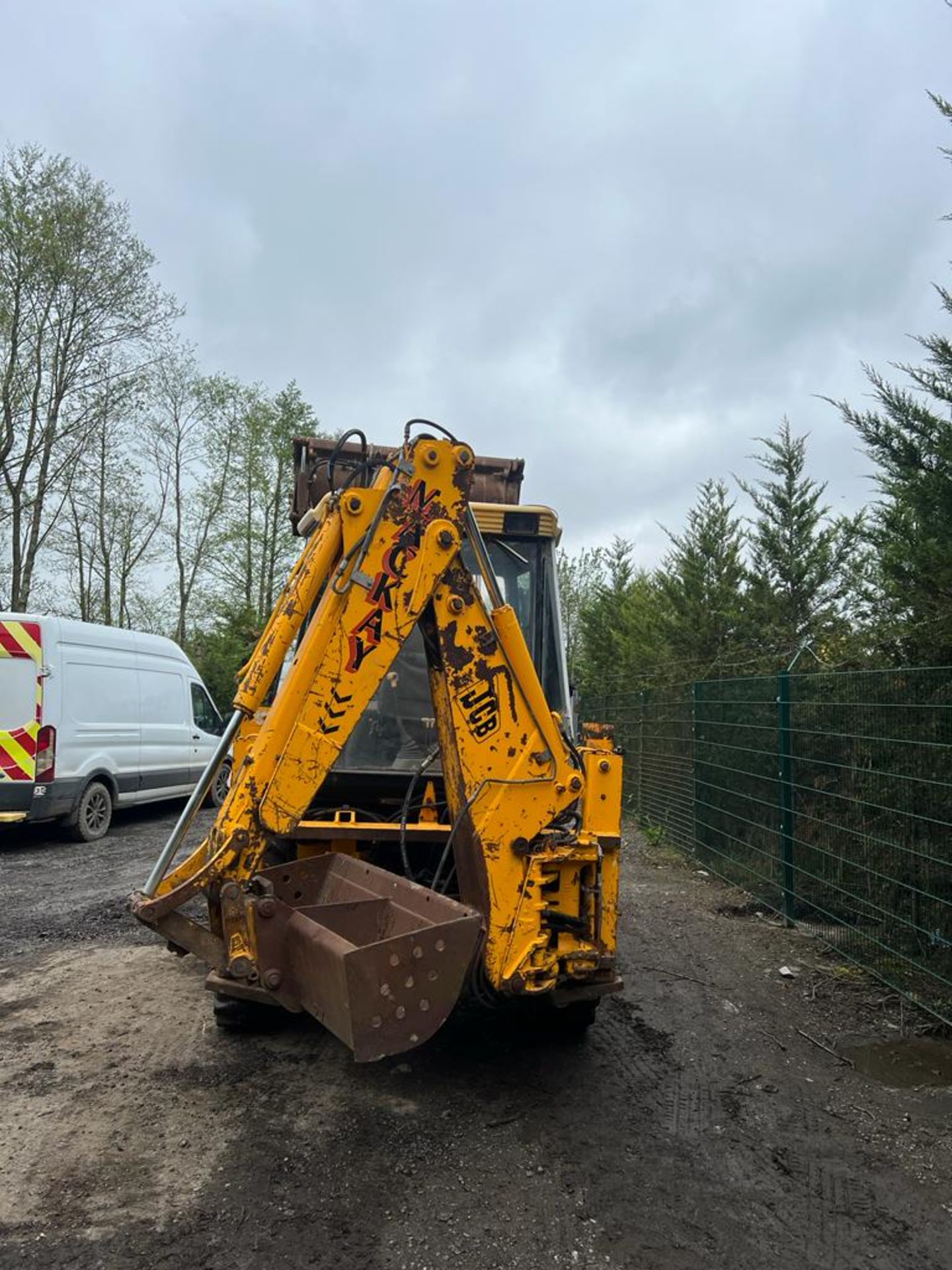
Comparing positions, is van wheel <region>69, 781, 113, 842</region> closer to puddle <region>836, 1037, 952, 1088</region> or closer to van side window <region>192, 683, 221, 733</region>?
van side window <region>192, 683, 221, 733</region>

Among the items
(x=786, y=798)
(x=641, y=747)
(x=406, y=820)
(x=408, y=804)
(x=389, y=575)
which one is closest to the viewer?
(x=389, y=575)

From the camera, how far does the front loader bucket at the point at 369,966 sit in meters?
2.87

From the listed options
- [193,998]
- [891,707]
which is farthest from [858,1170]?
[193,998]

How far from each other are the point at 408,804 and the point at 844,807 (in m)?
3.15

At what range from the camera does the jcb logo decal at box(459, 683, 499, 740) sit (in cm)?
352

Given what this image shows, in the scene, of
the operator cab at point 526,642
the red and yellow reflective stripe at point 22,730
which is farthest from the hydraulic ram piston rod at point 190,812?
the red and yellow reflective stripe at point 22,730

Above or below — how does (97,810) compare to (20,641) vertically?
below

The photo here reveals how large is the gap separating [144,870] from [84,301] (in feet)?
53.2

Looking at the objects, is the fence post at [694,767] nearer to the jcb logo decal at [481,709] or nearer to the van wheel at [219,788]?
the van wheel at [219,788]

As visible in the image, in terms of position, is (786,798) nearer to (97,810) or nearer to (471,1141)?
(471,1141)

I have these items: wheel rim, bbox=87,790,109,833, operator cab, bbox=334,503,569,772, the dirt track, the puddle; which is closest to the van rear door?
wheel rim, bbox=87,790,109,833

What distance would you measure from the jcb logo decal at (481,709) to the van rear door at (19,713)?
7448 mm

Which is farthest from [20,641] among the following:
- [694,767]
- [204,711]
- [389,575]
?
[389,575]

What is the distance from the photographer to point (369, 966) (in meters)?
2.87
